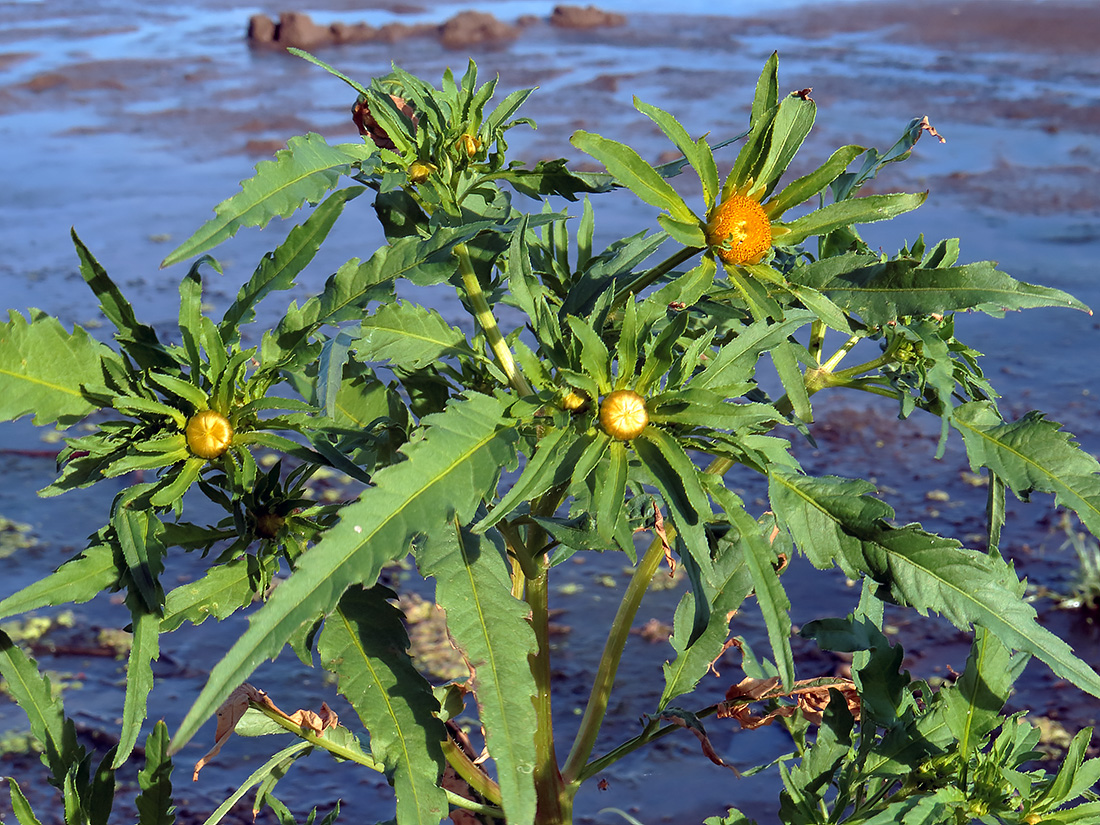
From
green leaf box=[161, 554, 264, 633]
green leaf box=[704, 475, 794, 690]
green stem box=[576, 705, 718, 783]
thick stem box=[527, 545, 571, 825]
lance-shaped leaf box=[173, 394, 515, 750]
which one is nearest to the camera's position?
lance-shaped leaf box=[173, 394, 515, 750]

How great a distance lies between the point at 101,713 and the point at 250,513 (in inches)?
93.4

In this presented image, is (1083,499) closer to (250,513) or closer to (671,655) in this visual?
(250,513)

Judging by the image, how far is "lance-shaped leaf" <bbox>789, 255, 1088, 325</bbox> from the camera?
2.87 ft

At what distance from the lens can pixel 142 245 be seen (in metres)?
6.20

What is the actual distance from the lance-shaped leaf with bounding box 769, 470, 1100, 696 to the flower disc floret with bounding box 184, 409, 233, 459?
17.5 inches

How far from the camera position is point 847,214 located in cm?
89

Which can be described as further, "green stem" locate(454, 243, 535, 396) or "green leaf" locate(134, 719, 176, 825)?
"green leaf" locate(134, 719, 176, 825)

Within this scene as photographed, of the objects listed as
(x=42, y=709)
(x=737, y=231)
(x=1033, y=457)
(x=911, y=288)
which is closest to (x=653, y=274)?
(x=737, y=231)

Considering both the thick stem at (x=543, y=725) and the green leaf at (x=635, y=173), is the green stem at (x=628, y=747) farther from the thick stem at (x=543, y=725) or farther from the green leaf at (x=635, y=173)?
the green leaf at (x=635, y=173)

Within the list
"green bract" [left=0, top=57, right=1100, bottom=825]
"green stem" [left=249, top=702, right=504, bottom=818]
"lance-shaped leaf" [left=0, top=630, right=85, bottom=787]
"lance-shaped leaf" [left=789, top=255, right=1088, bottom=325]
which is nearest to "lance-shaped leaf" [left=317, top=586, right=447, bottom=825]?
"green bract" [left=0, top=57, right=1100, bottom=825]

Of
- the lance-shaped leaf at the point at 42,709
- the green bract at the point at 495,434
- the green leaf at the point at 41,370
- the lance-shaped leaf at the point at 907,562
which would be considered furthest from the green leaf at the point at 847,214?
the lance-shaped leaf at the point at 42,709

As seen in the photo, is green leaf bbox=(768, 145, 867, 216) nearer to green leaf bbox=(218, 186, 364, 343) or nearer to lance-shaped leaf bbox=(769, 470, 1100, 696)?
lance-shaped leaf bbox=(769, 470, 1100, 696)

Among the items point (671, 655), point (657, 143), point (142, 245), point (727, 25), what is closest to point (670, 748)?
point (671, 655)

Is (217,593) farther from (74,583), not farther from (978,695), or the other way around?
(978,695)
